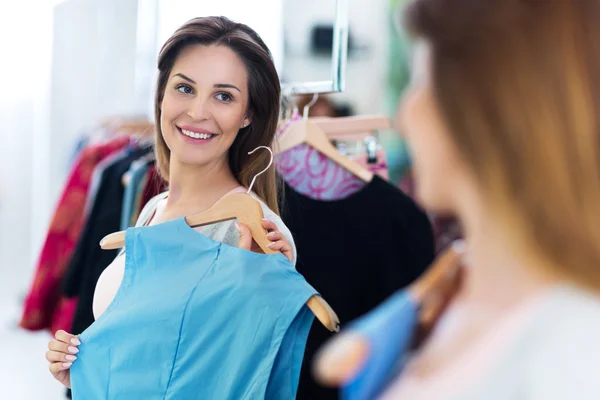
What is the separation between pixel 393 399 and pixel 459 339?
0.07 metres

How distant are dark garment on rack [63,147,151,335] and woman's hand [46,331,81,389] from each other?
0.66 m

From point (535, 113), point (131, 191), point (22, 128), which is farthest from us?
point (22, 128)

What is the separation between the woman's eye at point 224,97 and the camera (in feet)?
3.96

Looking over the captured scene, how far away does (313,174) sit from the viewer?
147 centimetres

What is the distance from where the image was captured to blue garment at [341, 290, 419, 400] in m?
0.60

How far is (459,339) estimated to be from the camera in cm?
60

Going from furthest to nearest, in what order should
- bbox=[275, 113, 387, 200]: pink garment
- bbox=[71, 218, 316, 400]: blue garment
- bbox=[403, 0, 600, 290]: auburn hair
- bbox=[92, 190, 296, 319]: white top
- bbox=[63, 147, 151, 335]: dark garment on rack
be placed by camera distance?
bbox=[63, 147, 151, 335]: dark garment on rack → bbox=[275, 113, 387, 200]: pink garment → bbox=[92, 190, 296, 319]: white top → bbox=[71, 218, 316, 400]: blue garment → bbox=[403, 0, 600, 290]: auburn hair

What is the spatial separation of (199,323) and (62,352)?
0.92 ft

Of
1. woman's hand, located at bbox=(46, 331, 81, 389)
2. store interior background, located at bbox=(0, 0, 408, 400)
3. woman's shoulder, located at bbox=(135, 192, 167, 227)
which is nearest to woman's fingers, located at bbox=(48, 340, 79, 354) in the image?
woman's hand, located at bbox=(46, 331, 81, 389)

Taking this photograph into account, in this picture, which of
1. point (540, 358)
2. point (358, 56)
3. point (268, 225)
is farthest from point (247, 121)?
point (358, 56)

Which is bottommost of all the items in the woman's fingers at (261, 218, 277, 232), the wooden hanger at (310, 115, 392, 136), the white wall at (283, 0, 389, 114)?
the woman's fingers at (261, 218, 277, 232)

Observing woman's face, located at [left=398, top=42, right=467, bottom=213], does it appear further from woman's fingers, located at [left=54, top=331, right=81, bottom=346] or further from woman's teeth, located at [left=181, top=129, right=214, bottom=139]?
woman's fingers, located at [left=54, top=331, right=81, bottom=346]

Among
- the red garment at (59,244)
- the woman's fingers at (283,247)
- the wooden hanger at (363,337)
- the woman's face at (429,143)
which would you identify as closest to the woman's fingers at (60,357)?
the woman's fingers at (283,247)

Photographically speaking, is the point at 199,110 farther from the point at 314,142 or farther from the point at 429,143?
the point at 429,143
